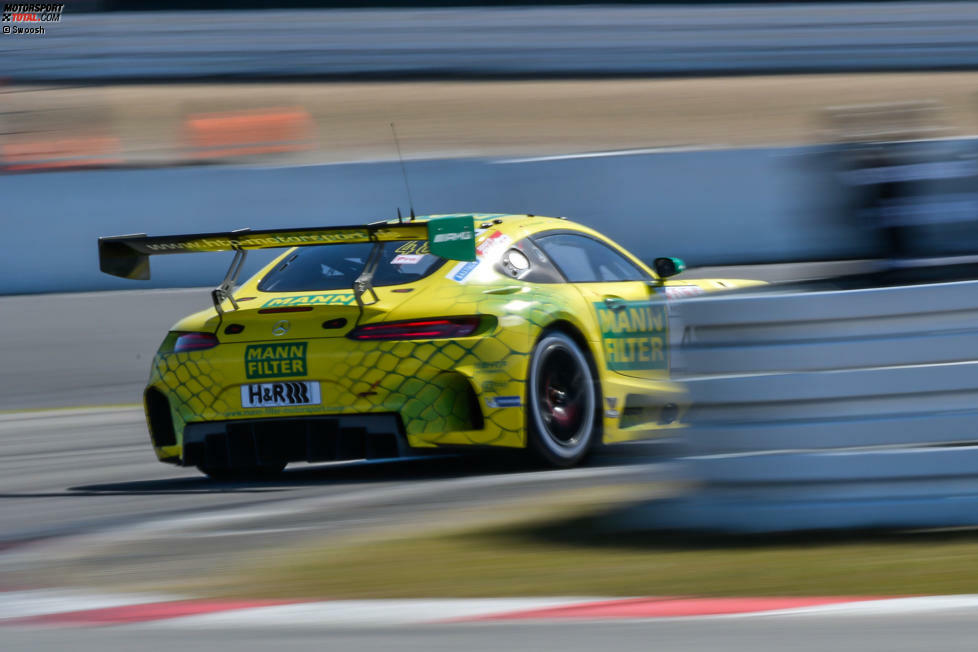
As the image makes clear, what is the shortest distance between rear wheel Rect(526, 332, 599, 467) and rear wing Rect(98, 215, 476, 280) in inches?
27.7

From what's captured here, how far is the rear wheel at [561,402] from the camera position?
689cm

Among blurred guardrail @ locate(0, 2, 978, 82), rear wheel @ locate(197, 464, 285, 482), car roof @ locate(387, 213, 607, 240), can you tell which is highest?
blurred guardrail @ locate(0, 2, 978, 82)

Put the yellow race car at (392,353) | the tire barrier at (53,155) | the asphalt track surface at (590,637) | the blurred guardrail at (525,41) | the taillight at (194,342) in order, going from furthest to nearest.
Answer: the blurred guardrail at (525,41), the tire barrier at (53,155), the taillight at (194,342), the yellow race car at (392,353), the asphalt track surface at (590,637)

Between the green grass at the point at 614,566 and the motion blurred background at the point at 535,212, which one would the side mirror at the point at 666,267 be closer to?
the motion blurred background at the point at 535,212

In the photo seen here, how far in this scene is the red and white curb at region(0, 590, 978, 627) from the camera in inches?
147

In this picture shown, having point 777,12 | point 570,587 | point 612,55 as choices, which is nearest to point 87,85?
point 612,55

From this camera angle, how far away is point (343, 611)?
3939 mm

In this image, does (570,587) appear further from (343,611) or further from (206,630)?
(206,630)

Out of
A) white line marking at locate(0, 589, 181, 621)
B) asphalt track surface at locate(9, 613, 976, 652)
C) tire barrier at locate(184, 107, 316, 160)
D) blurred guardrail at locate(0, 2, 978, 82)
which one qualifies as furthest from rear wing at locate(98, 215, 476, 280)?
blurred guardrail at locate(0, 2, 978, 82)

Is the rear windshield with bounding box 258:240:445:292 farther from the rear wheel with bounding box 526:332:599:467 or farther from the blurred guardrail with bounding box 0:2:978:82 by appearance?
the blurred guardrail with bounding box 0:2:978:82

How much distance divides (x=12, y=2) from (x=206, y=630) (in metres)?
21.1

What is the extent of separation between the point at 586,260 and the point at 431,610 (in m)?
4.11

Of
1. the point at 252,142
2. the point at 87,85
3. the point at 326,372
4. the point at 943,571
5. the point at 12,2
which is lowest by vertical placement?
the point at 943,571

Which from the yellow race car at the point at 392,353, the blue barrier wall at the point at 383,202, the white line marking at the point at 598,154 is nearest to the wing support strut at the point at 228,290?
the yellow race car at the point at 392,353
